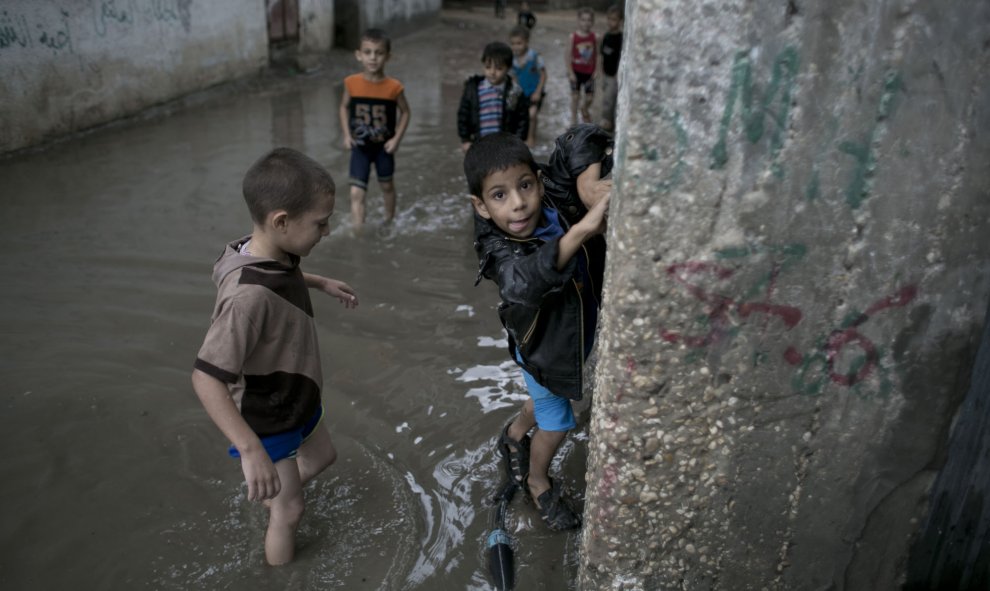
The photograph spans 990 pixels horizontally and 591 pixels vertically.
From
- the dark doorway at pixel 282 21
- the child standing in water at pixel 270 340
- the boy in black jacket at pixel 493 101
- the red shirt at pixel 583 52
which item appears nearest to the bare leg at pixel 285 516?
the child standing in water at pixel 270 340

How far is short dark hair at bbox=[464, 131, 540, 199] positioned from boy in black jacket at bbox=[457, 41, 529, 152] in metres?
3.21

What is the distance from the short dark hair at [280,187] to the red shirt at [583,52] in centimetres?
668

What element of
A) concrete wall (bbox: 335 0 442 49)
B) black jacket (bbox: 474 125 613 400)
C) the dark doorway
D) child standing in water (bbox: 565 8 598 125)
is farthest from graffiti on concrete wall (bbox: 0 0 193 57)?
black jacket (bbox: 474 125 613 400)

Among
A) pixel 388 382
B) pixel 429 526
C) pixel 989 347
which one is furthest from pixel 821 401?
pixel 388 382

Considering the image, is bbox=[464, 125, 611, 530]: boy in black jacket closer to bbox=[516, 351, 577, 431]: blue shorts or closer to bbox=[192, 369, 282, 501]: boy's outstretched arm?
bbox=[516, 351, 577, 431]: blue shorts

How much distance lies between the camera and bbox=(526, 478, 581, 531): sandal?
2.63 meters

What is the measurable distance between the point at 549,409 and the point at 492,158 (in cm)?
82

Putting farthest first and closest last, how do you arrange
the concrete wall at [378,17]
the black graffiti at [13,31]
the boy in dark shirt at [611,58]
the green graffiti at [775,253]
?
1. the concrete wall at [378,17]
2. the boy in dark shirt at [611,58]
3. the black graffiti at [13,31]
4. the green graffiti at [775,253]

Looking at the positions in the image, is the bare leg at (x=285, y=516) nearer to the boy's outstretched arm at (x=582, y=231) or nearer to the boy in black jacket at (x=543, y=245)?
the boy in black jacket at (x=543, y=245)

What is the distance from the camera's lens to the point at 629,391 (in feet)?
5.93

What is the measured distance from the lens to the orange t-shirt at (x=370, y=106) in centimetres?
Answer: 523

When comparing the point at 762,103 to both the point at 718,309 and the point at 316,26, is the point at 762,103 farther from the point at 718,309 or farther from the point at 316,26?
the point at 316,26

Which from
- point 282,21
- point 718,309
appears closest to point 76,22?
point 282,21

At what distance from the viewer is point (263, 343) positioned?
222 centimetres
